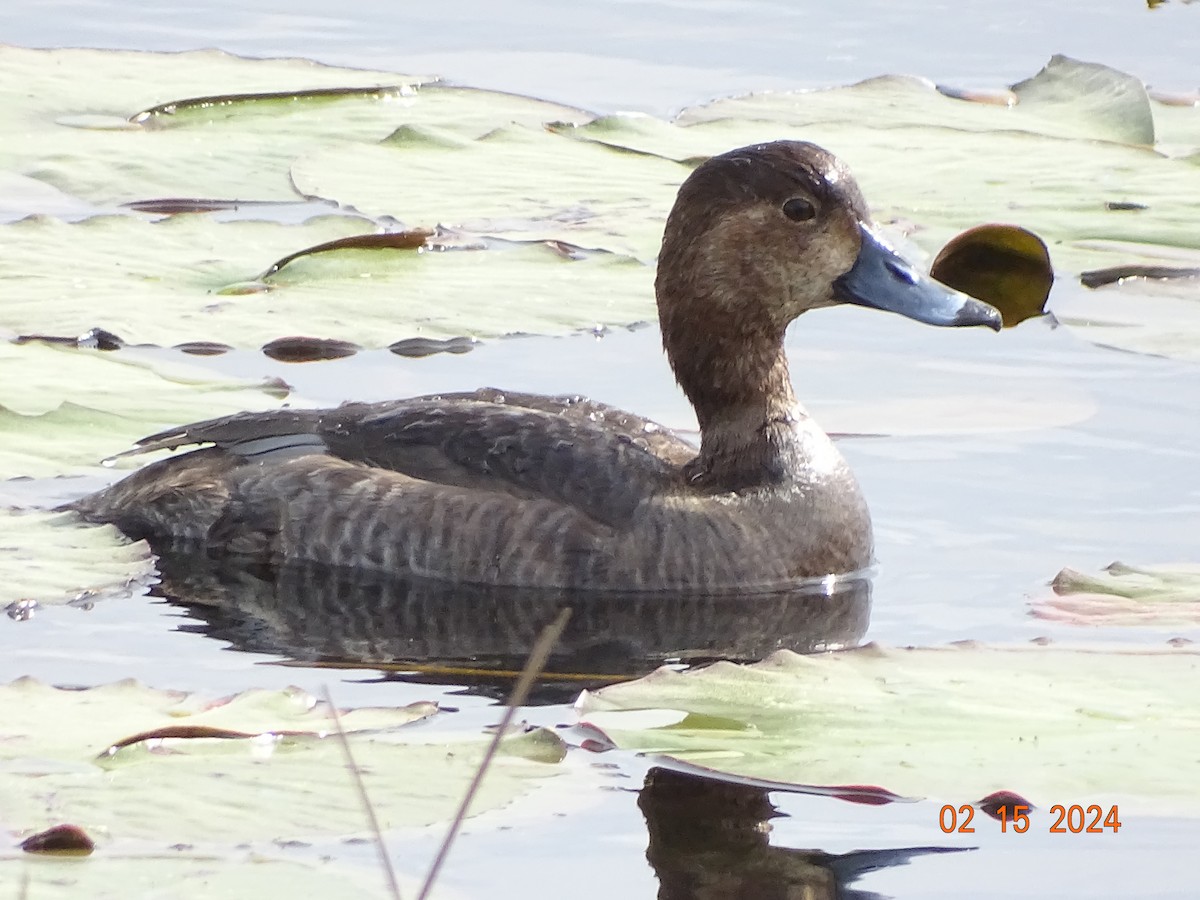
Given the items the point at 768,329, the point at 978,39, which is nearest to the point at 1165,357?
the point at 768,329

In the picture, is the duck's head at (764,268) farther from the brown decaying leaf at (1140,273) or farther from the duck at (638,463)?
the brown decaying leaf at (1140,273)

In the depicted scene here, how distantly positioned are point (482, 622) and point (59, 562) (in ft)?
3.93

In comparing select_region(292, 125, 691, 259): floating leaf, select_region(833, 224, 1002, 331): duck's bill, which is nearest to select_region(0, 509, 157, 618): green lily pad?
select_region(833, 224, 1002, 331): duck's bill

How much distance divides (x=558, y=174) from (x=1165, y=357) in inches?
105

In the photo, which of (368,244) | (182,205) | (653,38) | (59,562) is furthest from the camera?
(653,38)

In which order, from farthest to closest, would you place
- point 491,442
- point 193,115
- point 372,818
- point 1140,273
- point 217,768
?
point 193,115
point 1140,273
point 491,442
point 217,768
point 372,818

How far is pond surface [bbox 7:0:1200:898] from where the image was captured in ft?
17.0

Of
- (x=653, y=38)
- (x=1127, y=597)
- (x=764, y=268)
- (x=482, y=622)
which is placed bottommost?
(x=482, y=622)

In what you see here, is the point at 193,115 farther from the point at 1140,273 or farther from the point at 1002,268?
the point at 1140,273

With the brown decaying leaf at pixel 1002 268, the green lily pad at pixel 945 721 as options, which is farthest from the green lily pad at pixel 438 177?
the green lily pad at pixel 945 721

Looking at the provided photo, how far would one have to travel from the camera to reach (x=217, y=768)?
16.5 ft

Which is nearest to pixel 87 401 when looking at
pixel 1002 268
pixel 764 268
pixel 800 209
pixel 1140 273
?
pixel 764 268

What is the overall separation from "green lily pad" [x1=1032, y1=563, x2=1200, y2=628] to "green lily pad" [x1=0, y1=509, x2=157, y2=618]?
2.33 meters

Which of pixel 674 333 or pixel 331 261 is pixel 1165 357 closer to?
pixel 674 333
